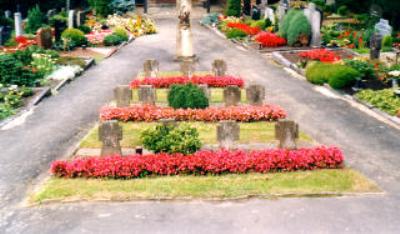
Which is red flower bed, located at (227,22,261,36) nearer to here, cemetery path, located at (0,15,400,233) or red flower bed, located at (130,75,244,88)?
cemetery path, located at (0,15,400,233)

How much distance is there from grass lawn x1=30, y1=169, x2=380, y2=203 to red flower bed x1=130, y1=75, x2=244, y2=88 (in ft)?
29.9

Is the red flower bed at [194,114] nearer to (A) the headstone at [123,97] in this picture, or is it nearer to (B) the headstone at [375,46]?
(A) the headstone at [123,97]

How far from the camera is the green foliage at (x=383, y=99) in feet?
63.3

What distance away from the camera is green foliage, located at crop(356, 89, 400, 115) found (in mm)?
19297

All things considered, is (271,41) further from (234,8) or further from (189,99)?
(189,99)

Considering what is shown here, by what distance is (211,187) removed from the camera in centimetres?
1292

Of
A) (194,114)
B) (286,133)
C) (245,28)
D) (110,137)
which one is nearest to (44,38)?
(245,28)

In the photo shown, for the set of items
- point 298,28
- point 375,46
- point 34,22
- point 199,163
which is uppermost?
point 298,28

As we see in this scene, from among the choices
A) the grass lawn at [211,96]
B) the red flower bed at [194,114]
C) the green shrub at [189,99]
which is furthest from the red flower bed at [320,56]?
the green shrub at [189,99]

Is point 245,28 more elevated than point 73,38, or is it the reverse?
point 245,28

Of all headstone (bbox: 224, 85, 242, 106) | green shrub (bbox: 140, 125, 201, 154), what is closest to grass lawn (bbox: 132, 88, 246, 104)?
headstone (bbox: 224, 85, 242, 106)

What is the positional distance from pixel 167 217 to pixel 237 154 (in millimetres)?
3154

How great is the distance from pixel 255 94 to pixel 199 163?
6.15 m

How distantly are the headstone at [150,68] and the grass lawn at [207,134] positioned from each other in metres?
6.19
